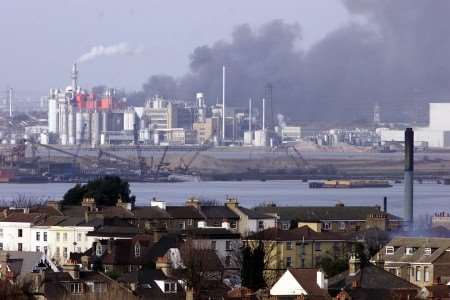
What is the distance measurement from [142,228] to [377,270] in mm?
9137

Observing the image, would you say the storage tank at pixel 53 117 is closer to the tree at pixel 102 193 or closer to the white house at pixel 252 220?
the tree at pixel 102 193

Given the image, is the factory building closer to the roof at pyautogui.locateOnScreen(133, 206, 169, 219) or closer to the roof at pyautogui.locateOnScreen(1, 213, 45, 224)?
the roof at pyautogui.locateOnScreen(133, 206, 169, 219)

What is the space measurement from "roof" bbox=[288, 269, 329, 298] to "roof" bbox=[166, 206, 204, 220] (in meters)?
11.2

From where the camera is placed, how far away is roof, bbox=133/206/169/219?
27.1 metres

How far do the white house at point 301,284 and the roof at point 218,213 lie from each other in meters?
11.6

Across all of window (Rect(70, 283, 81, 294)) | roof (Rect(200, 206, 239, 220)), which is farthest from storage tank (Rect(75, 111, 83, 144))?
window (Rect(70, 283, 81, 294))

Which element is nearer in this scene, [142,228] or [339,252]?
[339,252]

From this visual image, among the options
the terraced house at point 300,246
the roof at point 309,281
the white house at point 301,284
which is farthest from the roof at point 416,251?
the white house at point 301,284

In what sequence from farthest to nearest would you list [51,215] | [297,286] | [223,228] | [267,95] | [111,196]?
[267,95] → [111,196] → [51,215] → [223,228] → [297,286]

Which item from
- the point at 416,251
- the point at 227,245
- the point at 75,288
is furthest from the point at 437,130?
the point at 75,288

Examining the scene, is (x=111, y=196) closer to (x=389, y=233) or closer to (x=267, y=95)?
(x=389, y=233)

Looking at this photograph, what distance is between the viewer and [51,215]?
27.3 metres

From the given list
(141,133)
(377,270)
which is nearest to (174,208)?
(377,270)

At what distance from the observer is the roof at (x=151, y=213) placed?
27.1 m
